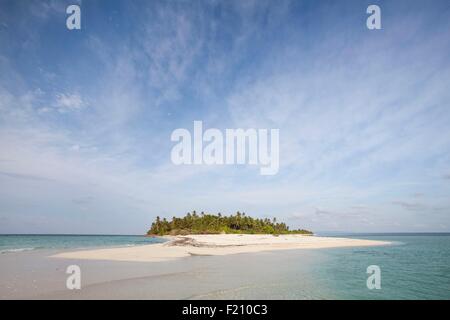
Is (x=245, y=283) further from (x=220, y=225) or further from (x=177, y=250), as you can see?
(x=220, y=225)

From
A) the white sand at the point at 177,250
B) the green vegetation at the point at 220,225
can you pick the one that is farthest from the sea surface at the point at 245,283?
the green vegetation at the point at 220,225

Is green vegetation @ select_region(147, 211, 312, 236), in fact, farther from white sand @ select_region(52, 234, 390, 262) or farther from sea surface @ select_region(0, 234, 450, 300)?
sea surface @ select_region(0, 234, 450, 300)

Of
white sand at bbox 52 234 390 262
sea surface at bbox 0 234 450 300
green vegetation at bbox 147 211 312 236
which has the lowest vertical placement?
green vegetation at bbox 147 211 312 236

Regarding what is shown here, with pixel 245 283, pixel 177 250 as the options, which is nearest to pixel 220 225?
→ pixel 177 250

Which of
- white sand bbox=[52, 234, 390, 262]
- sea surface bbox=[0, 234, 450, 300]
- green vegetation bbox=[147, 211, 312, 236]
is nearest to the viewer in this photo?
sea surface bbox=[0, 234, 450, 300]

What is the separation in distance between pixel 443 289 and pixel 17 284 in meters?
26.1

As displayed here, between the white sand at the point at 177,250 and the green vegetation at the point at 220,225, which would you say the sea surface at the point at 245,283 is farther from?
the green vegetation at the point at 220,225

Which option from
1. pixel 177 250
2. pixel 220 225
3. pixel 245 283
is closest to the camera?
pixel 245 283

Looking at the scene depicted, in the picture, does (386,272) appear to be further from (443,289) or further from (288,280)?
(288,280)

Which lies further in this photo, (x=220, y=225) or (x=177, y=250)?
(x=220, y=225)

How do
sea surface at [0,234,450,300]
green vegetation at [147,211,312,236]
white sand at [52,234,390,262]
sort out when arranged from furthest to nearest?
green vegetation at [147,211,312,236], white sand at [52,234,390,262], sea surface at [0,234,450,300]

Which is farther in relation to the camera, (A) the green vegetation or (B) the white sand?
(A) the green vegetation

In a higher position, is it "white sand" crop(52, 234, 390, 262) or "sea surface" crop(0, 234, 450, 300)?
"sea surface" crop(0, 234, 450, 300)

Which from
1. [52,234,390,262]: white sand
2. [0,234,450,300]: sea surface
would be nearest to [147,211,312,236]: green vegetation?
[52,234,390,262]: white sand
